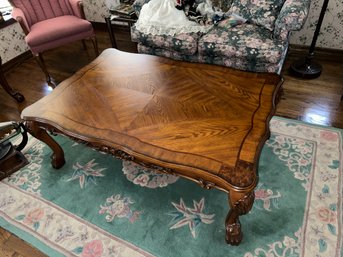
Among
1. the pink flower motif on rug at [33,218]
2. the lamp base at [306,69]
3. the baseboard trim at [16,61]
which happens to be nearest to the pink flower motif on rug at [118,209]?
the pink flower motif on rug at [33,218]

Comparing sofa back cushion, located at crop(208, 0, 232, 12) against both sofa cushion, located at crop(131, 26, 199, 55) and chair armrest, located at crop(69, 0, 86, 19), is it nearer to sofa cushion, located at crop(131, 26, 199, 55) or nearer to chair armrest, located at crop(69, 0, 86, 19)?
sofa cushion, located at crop(131, 26, 199, 55)

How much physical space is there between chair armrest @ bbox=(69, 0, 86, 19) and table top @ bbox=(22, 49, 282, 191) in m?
1.17

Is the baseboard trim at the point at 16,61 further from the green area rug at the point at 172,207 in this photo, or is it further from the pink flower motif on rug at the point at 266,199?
the pink flower motif on rug at the point at 266,199

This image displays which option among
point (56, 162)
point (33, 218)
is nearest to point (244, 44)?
point (56, 162)

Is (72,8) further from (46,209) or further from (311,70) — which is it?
(311,70)

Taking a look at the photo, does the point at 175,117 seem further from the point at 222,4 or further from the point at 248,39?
the point at 222,4

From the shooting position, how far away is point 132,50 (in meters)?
3.20

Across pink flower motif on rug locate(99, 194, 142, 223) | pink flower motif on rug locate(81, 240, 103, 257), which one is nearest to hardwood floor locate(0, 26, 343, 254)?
pink flower motif on rug locate(81, 240, 103, 257)

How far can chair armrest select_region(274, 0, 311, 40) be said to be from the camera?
192 cm

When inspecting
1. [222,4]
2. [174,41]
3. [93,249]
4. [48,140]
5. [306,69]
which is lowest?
[93,249]

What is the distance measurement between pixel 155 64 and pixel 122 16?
1.24m

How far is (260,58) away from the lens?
2.06m

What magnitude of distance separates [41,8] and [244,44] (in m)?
2.16

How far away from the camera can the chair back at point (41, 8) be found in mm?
2711
